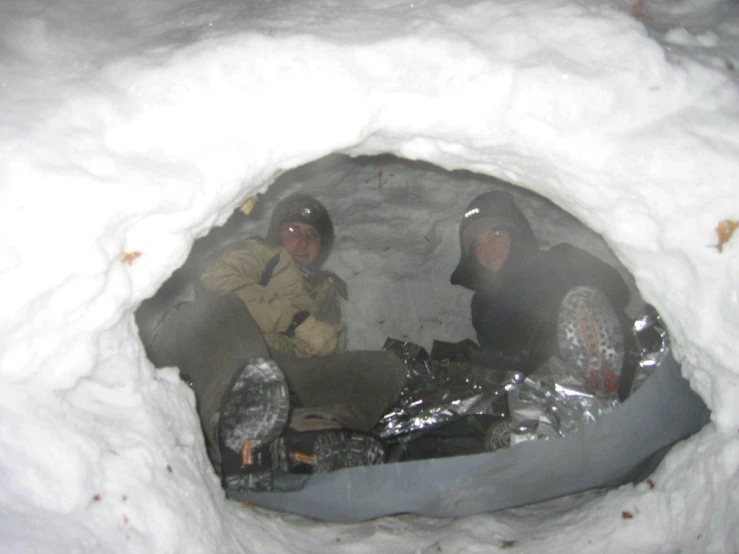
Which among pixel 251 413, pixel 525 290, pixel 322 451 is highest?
pixel 251 413

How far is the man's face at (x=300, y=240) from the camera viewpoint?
3.35 m

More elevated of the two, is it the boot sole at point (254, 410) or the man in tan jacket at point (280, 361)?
the boot sole at point (254, 410)

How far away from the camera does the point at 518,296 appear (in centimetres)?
328

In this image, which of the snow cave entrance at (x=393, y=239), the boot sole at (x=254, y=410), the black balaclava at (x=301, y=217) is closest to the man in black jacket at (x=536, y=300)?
the snow cave entrance at (x=393, y=239)

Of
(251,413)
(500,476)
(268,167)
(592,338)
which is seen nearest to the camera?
(268,167)

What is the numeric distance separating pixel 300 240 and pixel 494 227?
131cm

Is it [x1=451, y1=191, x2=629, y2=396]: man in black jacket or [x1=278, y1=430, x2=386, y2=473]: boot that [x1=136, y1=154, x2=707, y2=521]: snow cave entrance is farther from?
[x1=278, y1=430, x2=386, y2=473]: boot

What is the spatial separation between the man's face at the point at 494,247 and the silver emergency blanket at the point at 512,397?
72 cm

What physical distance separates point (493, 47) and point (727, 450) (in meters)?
1.49

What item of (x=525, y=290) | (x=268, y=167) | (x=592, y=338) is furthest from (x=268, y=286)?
(x=592, y=338)

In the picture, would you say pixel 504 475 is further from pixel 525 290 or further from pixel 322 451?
pixel 525 290

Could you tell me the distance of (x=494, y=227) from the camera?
3426 mm

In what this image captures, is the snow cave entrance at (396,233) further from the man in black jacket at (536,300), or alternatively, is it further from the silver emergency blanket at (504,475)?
the silver emergency blanket at (504,475)

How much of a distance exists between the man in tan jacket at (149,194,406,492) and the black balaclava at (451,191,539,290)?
3.11ft
